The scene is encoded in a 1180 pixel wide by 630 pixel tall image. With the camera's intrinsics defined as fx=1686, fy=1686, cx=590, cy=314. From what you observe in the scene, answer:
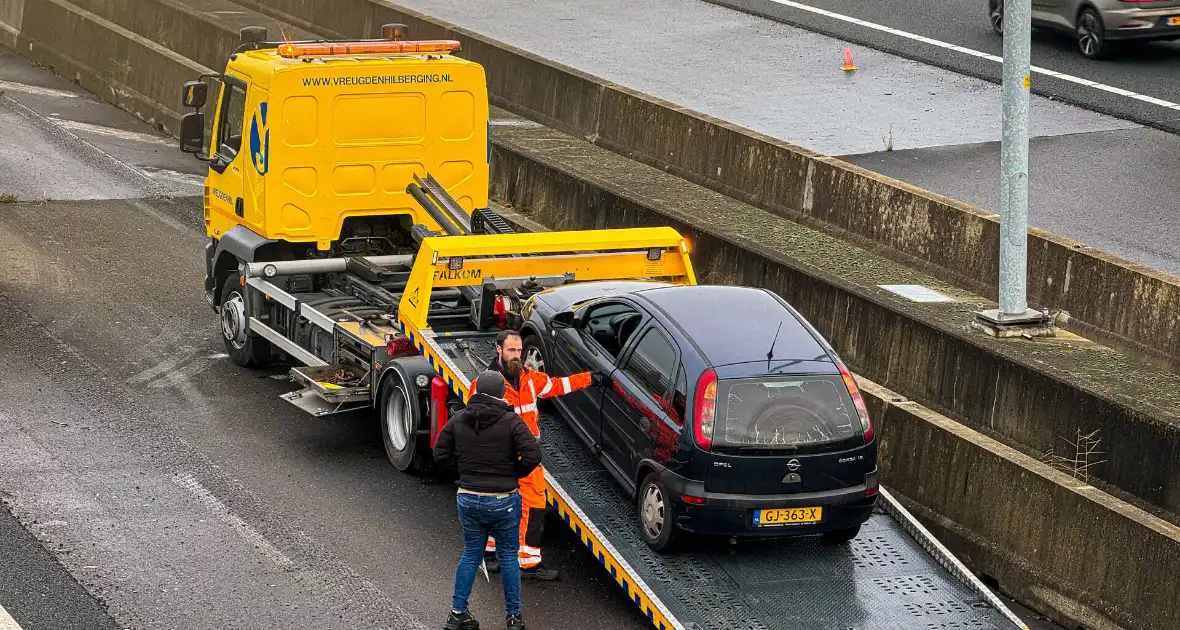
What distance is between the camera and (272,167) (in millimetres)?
14195

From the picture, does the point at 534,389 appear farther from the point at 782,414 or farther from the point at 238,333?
the point at 238,333

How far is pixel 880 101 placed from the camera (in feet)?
74.5

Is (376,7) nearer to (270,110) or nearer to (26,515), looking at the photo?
(270,110)

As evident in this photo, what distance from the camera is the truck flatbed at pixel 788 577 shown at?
972 cm

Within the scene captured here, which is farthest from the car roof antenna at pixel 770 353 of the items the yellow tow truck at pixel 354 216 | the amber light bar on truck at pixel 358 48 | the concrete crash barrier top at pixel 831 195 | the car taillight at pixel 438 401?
the amber light bar on truck at pixel 358 48

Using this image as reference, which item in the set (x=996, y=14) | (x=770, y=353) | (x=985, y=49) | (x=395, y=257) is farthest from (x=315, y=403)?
(x=996, y=14)

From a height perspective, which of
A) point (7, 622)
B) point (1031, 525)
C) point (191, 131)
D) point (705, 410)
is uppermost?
point (191, 131)

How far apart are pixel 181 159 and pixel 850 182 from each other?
33.7 feet

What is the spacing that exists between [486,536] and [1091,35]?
16.1 m

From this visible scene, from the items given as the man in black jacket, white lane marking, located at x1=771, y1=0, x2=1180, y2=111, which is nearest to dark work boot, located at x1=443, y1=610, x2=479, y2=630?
the man in black jacket

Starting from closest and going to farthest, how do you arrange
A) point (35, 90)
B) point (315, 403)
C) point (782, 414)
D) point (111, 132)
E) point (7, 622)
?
point (7, 622), point (782, 414), point (315, 403), point (111, 132), point (35, 90)

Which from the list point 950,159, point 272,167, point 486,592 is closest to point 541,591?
point 486,592

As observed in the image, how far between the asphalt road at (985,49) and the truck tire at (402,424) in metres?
11.7

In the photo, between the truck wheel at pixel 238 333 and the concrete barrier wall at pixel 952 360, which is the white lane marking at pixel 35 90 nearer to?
the concrete barrier wall at pixel 952 360
